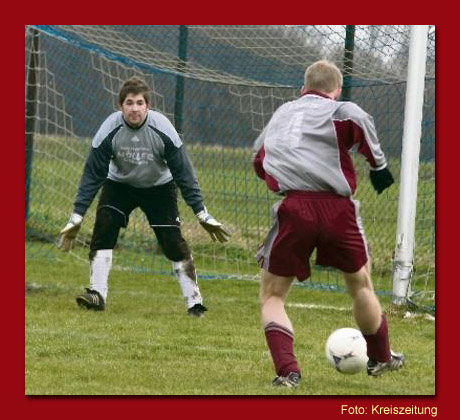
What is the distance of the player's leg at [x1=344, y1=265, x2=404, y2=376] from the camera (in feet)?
19.8

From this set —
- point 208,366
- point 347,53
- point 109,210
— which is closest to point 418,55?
point 347,53

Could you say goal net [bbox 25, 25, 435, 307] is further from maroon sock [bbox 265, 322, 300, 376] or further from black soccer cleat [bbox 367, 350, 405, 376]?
maroon sock [bbox 265, 322, 300, 376]

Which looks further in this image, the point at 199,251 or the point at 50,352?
the point at 199,251

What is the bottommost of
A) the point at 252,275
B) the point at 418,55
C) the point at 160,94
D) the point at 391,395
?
the point at 252,275

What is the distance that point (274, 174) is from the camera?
5977mm

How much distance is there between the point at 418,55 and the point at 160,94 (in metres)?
3.82

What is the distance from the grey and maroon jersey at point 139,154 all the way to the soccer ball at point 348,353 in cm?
248

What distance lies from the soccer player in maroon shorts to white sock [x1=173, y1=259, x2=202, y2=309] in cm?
270

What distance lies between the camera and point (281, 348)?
599 cm

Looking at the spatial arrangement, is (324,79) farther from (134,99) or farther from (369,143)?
(134,99)

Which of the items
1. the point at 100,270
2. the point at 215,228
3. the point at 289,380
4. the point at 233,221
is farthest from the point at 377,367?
the point at 233,221

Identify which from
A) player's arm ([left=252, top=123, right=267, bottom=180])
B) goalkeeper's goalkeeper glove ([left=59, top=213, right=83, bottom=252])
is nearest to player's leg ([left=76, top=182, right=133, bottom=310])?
goalkeeper's goalkeeper glove ([left=59, top=213, right=83, bottom=252])

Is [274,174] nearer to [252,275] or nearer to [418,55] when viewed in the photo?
[418,55]

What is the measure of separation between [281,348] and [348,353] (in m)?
0.45
